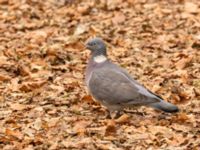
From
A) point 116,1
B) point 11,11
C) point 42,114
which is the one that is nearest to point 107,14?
point 116,1

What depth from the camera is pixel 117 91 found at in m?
6.43

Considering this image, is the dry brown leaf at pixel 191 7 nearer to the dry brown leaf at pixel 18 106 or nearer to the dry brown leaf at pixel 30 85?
the dry brown leaf at pixel 30 85

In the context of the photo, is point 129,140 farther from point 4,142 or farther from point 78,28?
point 78,28

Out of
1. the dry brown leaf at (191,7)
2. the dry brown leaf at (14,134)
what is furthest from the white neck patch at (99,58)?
the dry brown leaf at (191,7)

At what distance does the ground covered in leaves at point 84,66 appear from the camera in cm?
609

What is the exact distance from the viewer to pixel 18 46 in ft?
30.1

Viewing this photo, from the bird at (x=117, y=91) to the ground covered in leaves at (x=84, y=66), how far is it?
171 mm

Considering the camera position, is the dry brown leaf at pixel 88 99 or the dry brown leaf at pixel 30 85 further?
the dry brown leaf at pixel 30 85

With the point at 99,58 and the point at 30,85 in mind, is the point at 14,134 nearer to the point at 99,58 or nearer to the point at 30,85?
the point at 99,58

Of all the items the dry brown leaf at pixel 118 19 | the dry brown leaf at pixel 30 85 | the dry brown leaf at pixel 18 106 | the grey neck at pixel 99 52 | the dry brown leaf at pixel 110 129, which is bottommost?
the dry brown leaf at pixel 110 129

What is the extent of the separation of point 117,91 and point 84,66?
209cm

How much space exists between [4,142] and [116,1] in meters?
5.64

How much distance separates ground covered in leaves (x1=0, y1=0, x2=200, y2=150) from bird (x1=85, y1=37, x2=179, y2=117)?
171mm

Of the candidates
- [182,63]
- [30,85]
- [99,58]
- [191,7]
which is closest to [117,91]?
[99,58]
